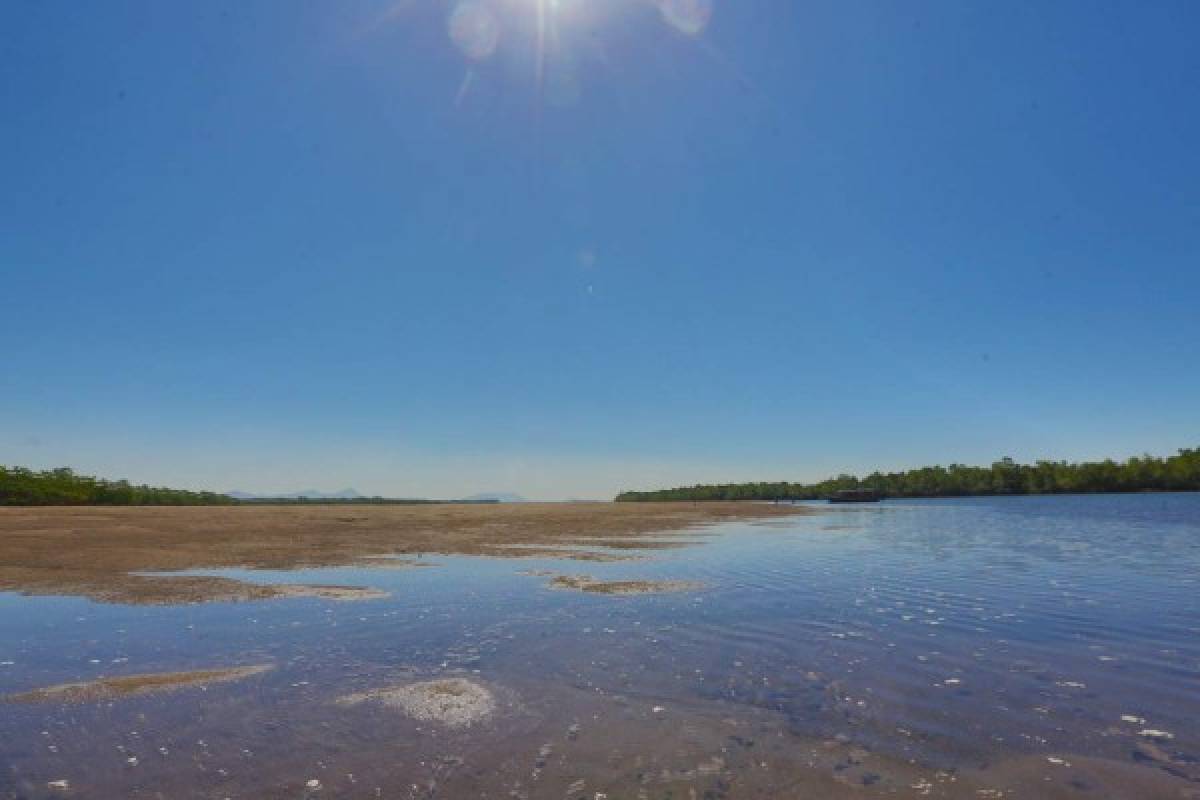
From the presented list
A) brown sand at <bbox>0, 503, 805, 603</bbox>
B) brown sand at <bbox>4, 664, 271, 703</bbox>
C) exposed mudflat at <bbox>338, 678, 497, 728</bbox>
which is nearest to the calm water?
exposed mudflat at <bbox>338, 678, 497, 728</bbox>

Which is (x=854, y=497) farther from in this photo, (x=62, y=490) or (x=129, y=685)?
(x=129, y=685)

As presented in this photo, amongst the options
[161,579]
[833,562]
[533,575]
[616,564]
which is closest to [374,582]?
[533,575]

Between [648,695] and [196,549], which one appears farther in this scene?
[196,549]

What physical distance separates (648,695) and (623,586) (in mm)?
11864

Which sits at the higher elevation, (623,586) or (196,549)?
(196,549)

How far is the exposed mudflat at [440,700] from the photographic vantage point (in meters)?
9.33

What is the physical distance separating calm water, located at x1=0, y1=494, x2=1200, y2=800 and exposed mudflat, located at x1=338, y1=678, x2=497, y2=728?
30 centimetres

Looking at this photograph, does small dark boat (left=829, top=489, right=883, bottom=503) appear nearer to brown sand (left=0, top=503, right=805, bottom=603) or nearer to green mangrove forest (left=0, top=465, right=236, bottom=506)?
brown sand (left=0, top=503, right=805, bottom=603)

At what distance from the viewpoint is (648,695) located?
408 inches

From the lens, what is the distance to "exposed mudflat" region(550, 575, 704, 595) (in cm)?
2100

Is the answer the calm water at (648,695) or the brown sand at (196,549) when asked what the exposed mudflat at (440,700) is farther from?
the brown sand at (196,549)

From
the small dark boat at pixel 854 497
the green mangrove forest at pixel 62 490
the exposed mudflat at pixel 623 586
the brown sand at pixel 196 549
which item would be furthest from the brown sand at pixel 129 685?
the small dark boat at pixel 854 497

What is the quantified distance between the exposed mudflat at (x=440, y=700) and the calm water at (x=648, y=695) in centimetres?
30

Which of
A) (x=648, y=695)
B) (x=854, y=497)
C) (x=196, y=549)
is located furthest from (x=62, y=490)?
(x=854, y=497)
